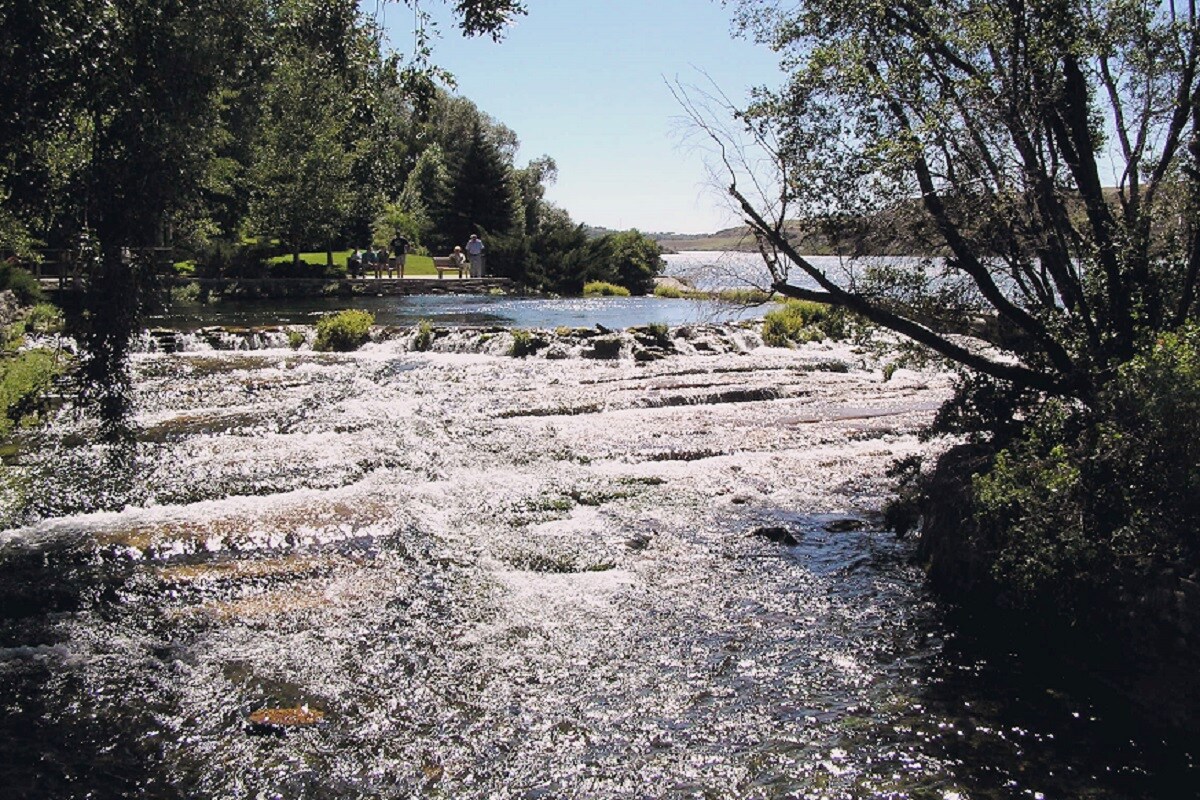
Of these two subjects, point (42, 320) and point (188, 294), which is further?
point (188, 294)

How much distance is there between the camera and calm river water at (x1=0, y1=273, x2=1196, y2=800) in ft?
18.7

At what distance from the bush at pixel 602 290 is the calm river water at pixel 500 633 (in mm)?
31114

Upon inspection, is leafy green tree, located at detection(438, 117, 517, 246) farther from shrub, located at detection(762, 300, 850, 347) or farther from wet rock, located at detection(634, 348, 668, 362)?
wet rock, located at detection(634, 348, 668, 362)

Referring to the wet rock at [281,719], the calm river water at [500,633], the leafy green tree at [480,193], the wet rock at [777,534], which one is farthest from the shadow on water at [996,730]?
the leafy green tree at [480,193]

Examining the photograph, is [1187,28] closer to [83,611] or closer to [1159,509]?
[1159,509]

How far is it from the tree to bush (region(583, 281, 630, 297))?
34382 mm

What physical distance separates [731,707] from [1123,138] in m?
6.92

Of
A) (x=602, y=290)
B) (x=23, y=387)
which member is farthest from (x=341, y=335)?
(x=602, y=290)

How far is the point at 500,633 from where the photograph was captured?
7.55 m

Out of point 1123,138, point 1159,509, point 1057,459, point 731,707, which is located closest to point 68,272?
point 731,707

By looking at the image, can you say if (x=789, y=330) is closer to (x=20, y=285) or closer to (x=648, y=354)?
(x=648, y=354)

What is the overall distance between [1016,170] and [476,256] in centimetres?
3566

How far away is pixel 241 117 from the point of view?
44.6 metres

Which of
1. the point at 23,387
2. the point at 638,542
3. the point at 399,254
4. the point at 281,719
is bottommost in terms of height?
the point at 281,719
